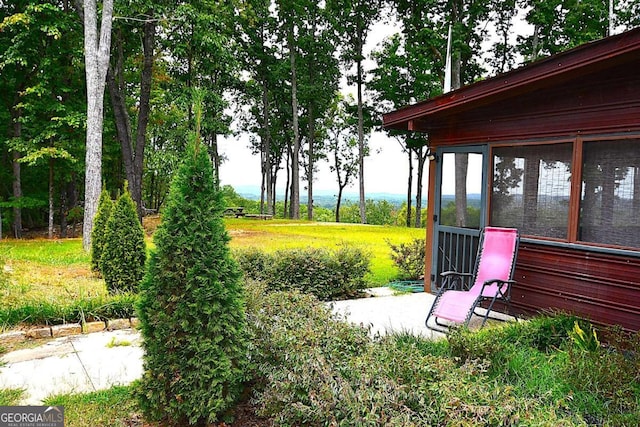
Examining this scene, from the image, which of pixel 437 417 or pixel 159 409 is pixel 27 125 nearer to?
pixel 159 409

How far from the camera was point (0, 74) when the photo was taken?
1495 cm

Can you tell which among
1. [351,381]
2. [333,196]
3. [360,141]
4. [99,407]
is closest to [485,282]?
[351,381]

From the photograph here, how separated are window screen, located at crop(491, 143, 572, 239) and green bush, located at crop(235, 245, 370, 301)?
83.7 inches

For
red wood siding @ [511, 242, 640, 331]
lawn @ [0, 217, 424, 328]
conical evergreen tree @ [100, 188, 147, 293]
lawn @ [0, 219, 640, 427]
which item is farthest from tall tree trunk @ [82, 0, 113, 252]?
red wood siding @ [511, 242, 640, 331]

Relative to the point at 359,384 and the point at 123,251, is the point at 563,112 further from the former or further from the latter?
the point at 123,251

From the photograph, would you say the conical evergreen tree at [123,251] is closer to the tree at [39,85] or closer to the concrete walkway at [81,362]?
the concrete walkway at [81,362]

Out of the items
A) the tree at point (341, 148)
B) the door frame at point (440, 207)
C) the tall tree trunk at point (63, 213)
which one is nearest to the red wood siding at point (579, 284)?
the door frame at point (440, 207)

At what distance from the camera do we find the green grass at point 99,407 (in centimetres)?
284

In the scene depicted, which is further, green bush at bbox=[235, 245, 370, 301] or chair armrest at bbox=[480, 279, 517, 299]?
green bush at bbox=[235, 245, 370, 301]

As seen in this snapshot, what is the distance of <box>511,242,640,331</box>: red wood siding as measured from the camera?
431cm

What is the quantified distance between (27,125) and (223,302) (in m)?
15.6

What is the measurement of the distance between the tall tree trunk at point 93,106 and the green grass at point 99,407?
8.00m

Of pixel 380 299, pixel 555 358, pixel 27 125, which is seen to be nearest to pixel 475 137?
pixel 380 299

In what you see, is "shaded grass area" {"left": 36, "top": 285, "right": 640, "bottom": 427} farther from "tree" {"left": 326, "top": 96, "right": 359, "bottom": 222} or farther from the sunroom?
"tree" {"left": 326, "top": 96, "right": 359, "bottom": 222}
